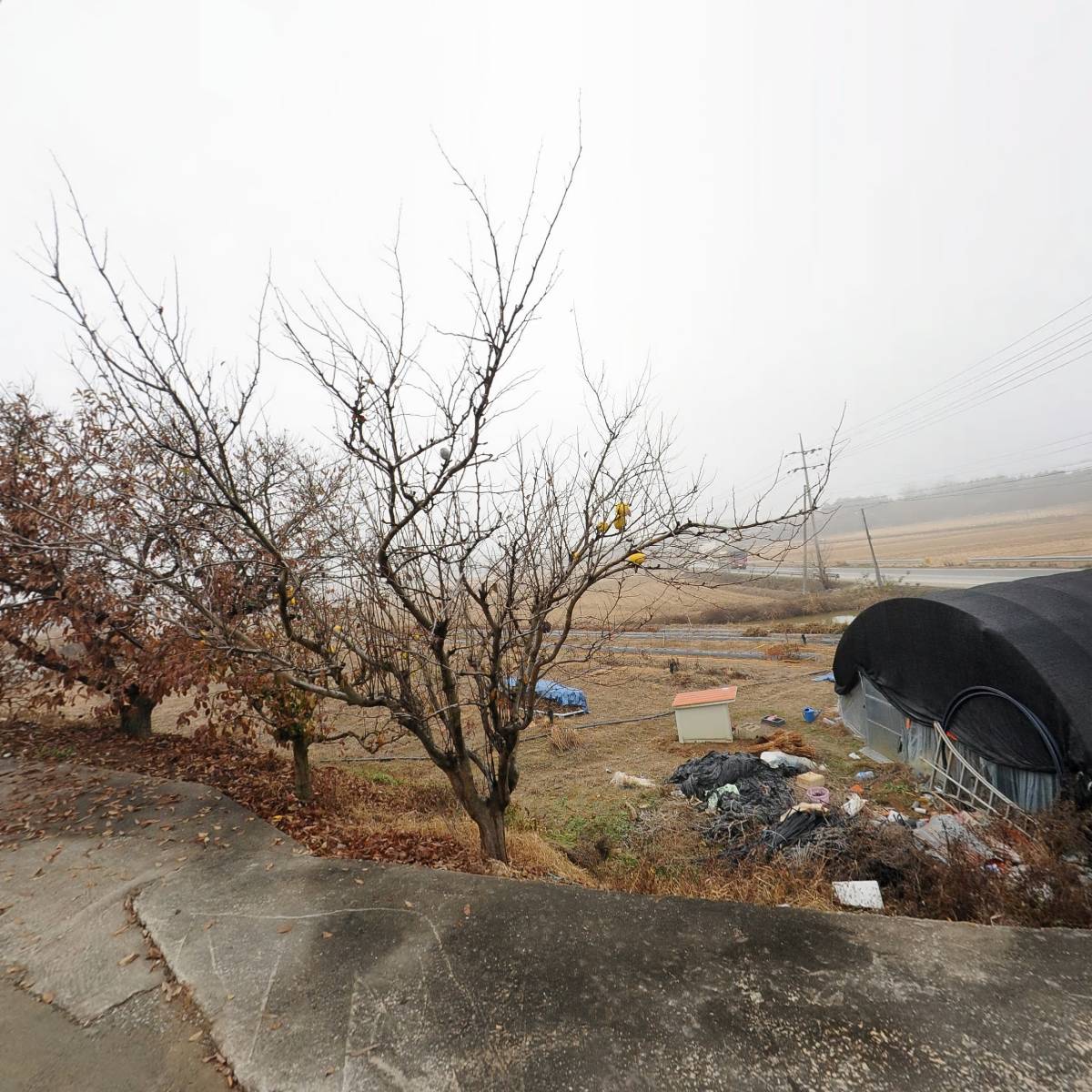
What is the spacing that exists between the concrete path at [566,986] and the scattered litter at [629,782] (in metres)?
6.98

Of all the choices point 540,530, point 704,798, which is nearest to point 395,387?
point 540,530

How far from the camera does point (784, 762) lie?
9234 millimetres

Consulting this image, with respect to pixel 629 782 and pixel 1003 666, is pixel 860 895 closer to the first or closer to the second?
pixel 1003 666

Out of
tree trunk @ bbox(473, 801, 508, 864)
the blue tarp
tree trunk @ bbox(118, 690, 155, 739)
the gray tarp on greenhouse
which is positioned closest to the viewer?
tree trunk @ bbox(473, 801, 508, 864)

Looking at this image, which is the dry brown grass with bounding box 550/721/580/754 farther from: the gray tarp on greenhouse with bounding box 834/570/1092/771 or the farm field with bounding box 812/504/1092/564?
the farm field with bounding box 812/504/1092/564

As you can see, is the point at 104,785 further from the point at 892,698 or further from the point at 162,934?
the point at 892,698

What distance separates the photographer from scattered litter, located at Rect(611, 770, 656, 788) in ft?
31.1

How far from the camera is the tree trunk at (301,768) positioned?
549 cm

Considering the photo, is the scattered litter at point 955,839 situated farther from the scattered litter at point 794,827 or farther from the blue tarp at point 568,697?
the blue tarp at point 568,697

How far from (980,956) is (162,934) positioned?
13.2 feet

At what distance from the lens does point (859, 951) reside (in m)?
2.35

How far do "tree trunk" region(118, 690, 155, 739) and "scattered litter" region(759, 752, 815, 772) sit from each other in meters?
9.55

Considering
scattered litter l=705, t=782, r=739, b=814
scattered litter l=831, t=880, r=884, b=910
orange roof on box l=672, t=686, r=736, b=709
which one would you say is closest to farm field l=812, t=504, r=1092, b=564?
orange roof on box l=672, t=686, r=736, b=709

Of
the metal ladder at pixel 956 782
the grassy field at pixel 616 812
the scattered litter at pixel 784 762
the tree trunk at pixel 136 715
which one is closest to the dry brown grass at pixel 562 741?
the grassy field at pixel 616 812
